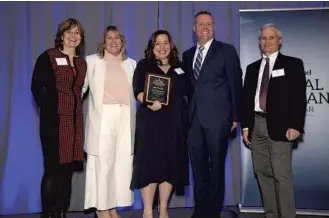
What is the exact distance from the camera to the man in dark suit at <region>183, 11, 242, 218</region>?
2963 mm

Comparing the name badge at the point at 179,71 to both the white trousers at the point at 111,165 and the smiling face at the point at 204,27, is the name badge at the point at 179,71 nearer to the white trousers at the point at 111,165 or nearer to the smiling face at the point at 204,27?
the smiling face at the point at 204,27

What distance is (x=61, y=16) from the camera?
12.6 feet

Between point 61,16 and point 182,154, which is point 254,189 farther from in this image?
point 61,16

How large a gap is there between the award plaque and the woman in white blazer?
0.23m

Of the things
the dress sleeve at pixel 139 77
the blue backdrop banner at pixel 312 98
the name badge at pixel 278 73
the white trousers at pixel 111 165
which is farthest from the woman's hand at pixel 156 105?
the blue backdrop banner at pixel 312 98

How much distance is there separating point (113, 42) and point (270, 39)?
49.7 inches

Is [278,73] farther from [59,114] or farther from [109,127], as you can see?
[59,114]

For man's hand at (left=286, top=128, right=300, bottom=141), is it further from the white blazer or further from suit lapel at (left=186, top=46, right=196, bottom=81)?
the white blazer

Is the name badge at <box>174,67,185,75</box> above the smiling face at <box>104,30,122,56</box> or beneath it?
beneath

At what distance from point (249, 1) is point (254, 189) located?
2030 mm

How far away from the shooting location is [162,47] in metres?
2.91

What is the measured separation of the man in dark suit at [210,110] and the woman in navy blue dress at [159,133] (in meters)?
0.13

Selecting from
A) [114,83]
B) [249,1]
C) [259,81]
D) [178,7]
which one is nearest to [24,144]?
[114,83]

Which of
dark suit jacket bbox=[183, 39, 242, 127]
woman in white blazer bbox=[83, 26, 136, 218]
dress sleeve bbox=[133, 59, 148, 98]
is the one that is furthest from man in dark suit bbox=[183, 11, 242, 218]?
woman in white blazer bbox=[83, 26, 136, 218]
